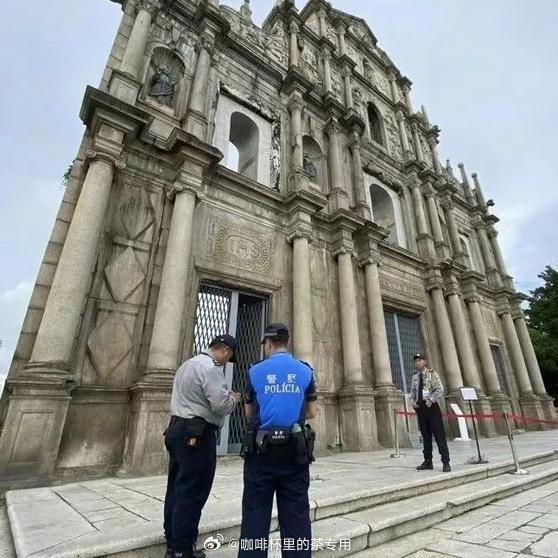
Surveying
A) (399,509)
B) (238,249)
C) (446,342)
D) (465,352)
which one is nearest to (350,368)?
(238,249)

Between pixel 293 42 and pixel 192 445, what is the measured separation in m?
14.5

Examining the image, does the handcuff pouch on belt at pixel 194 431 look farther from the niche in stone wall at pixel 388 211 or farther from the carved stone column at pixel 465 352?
the niche in stone wall at pixel 388 211

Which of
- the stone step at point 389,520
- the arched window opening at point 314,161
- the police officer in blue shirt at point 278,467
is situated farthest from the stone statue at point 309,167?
the police officer in blue shirt at point 278,467

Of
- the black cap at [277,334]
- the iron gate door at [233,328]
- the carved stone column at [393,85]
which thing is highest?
the carved stone column at [393,85]

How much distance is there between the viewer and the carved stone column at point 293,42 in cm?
1238

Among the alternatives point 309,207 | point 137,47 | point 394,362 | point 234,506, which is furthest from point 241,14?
point 234,506

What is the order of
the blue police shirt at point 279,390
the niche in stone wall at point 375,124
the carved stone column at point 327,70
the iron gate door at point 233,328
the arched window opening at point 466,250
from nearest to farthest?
the blue police shirt at point 279,390 → the iron gate door at point 233,328 → the carved stone column at point 327,70 → the niche in stone wall at point 375,124 → the arched window opening at point 466,250

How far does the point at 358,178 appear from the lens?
11.9 meters

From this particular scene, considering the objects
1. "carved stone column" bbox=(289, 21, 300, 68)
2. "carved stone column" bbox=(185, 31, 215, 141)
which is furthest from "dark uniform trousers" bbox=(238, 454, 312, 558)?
"carved stone column" bbox=(289, 21, 300, 68)

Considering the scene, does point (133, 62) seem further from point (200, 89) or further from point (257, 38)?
point (257, 38)

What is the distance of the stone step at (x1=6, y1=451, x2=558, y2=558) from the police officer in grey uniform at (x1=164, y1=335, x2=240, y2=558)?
31cm

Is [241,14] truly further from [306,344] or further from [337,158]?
[306,344]

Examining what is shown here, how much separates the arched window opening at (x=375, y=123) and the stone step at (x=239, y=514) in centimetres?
1393

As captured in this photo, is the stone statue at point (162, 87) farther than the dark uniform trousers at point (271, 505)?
Yes
